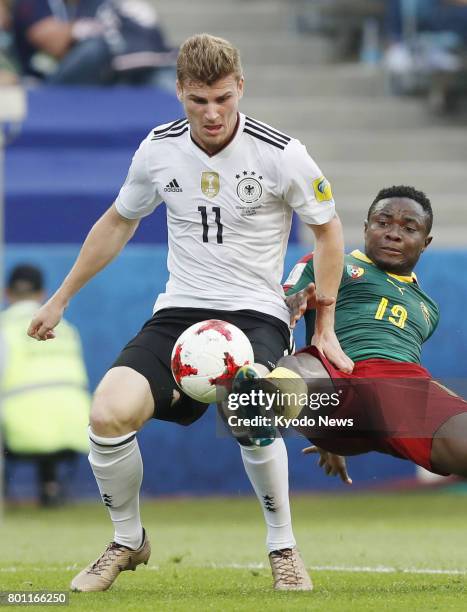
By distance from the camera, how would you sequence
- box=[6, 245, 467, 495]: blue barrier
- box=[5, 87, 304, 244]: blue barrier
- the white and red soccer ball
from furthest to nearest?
box=[5, 87, 304, 244]: blue barrier, box=[6, 245, 467, 495]: blue barrier, the white and red soccer ball

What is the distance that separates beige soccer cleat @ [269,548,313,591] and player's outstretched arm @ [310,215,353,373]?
0.81 metres

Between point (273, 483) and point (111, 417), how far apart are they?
2.38 ft

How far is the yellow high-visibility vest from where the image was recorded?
11547 mm

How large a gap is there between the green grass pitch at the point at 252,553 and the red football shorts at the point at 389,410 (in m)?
0.61

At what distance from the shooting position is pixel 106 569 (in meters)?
6.20

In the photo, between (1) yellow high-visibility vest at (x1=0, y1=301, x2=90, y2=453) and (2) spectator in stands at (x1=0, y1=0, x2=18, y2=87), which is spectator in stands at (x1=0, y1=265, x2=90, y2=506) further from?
Answer: (2) spectator in stands at (x1=0, y1=0, x2=18, y2=87)

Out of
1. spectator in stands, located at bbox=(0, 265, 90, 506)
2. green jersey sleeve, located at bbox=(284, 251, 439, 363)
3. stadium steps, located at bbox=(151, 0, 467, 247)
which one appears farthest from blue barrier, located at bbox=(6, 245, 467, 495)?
green jersey sleeve, located at bbox=(284, 251, 439, 363)

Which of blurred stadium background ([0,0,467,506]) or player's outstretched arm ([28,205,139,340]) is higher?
player's outstretched arm ([28,205,139,340])

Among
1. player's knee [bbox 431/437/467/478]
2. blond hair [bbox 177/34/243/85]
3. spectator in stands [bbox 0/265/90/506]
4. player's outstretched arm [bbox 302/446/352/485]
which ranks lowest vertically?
spectator in stands [bbox 0/265/90/506]

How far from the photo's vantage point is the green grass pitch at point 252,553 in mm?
5906

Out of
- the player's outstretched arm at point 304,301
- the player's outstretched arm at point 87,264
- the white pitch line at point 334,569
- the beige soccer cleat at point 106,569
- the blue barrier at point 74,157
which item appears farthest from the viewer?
the blue barrier at point 74,157

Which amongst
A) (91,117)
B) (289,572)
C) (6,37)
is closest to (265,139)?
(289,572)

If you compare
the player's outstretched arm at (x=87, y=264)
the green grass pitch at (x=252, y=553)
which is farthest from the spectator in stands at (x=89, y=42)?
the player's outstretched arm at (x=87, y=264)

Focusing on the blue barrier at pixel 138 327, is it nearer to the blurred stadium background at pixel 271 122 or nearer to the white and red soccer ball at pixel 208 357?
the blurred stadium background at pixel 271 122
